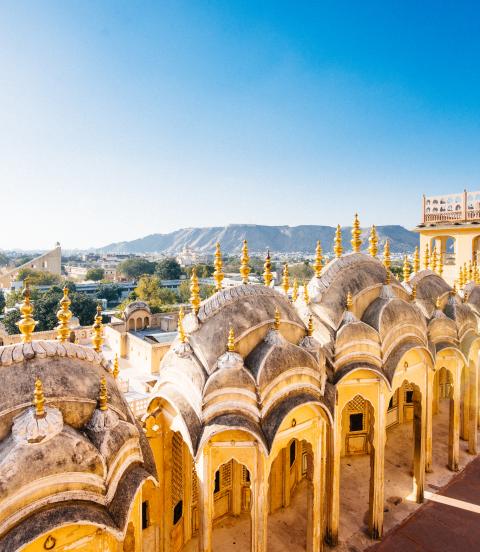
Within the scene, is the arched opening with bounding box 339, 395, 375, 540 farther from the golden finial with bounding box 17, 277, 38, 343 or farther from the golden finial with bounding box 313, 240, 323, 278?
the golden finial with bounding box 17, 277, 38, 343

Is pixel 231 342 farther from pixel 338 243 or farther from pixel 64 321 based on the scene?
pixel 338 243

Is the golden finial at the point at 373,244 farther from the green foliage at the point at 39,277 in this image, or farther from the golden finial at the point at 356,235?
the green foliage at the point at 39,277

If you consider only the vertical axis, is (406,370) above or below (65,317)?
below

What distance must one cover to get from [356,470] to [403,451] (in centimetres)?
251

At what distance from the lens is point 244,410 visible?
7.92m

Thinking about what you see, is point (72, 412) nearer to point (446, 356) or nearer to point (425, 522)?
point (425, 522)

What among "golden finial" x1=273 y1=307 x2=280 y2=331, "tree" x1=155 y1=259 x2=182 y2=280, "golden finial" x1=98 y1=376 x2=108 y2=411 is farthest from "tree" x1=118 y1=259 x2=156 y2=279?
"golden finial" x1=98 y1=376 x2=108 y2=411

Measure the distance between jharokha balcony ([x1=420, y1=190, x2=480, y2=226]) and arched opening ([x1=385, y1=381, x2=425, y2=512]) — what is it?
13.2 meters

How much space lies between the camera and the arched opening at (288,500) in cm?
1066

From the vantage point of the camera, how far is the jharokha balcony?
2456 centimetres

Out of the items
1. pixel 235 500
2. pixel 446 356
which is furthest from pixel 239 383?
pixel 446 356

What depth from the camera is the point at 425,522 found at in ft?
37.1

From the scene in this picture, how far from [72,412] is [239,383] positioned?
11.0ft

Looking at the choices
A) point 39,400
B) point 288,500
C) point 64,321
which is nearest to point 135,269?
point 288,500
